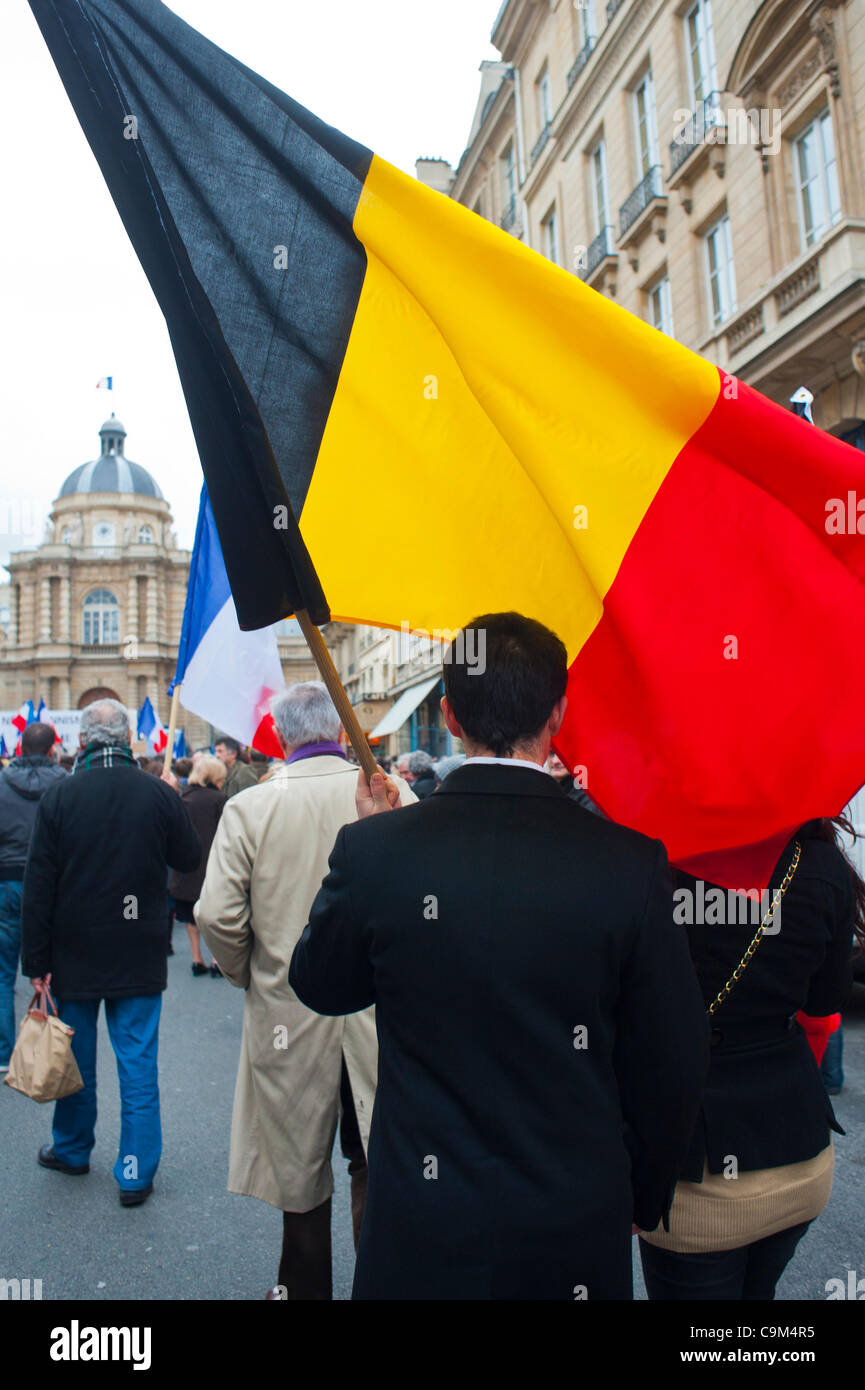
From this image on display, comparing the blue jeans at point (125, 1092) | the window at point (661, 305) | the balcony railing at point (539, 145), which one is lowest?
the blue jeans at point (125, 1092)

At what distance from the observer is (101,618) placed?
6575 centimetres

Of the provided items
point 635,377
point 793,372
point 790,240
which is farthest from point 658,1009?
point 790,240

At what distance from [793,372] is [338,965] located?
11.5 metres

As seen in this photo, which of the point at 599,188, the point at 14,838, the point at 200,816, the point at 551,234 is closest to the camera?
the point at 14,838

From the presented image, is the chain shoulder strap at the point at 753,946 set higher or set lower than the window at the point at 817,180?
lower

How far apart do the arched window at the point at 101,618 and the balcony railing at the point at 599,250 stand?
52218mm

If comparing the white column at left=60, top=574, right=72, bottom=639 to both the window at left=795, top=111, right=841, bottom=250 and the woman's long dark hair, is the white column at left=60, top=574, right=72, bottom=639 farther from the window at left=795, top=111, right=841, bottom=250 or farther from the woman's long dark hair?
the woman's long dark hair

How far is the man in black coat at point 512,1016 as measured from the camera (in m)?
1.77

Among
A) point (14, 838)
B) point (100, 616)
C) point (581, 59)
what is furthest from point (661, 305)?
point (100, 616)

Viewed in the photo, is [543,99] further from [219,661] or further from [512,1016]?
[512,1016]

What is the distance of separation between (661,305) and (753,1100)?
16050 mm

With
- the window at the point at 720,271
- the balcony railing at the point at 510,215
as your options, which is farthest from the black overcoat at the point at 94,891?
the balcony railing at the point at 510,215

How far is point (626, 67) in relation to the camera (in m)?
16.6

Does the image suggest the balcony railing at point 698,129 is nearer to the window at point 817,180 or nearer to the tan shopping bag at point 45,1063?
the window at point 817,180
